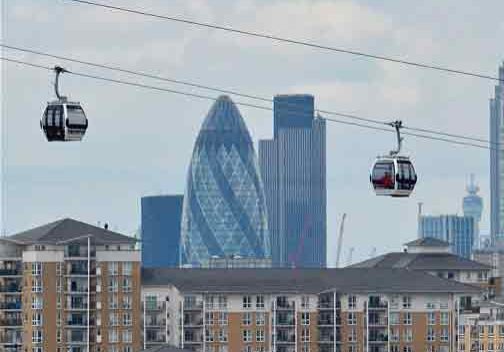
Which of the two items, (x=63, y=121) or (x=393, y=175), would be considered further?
(x=393, y=175)

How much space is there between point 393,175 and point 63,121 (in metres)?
21.5

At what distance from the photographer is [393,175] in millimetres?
158875

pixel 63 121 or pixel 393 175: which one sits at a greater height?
pixel 63 121

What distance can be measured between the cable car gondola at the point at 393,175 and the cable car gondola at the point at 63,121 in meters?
19.2

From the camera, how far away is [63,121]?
145250mm

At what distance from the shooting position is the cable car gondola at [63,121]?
473ft

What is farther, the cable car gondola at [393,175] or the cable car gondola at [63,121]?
the cable car gondola at [393,175]

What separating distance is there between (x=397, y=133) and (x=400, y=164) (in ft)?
40.1

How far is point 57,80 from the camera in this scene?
458 ft

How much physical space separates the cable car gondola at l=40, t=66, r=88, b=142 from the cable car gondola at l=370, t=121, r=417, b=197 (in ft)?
63.0


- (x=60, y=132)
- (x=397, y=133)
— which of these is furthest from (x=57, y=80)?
(x=397, y=133)

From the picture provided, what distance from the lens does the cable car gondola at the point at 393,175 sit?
15788 centimetres

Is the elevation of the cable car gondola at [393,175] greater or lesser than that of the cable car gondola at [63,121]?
lesser

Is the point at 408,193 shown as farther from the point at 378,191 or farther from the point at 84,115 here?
the point at 84,115
